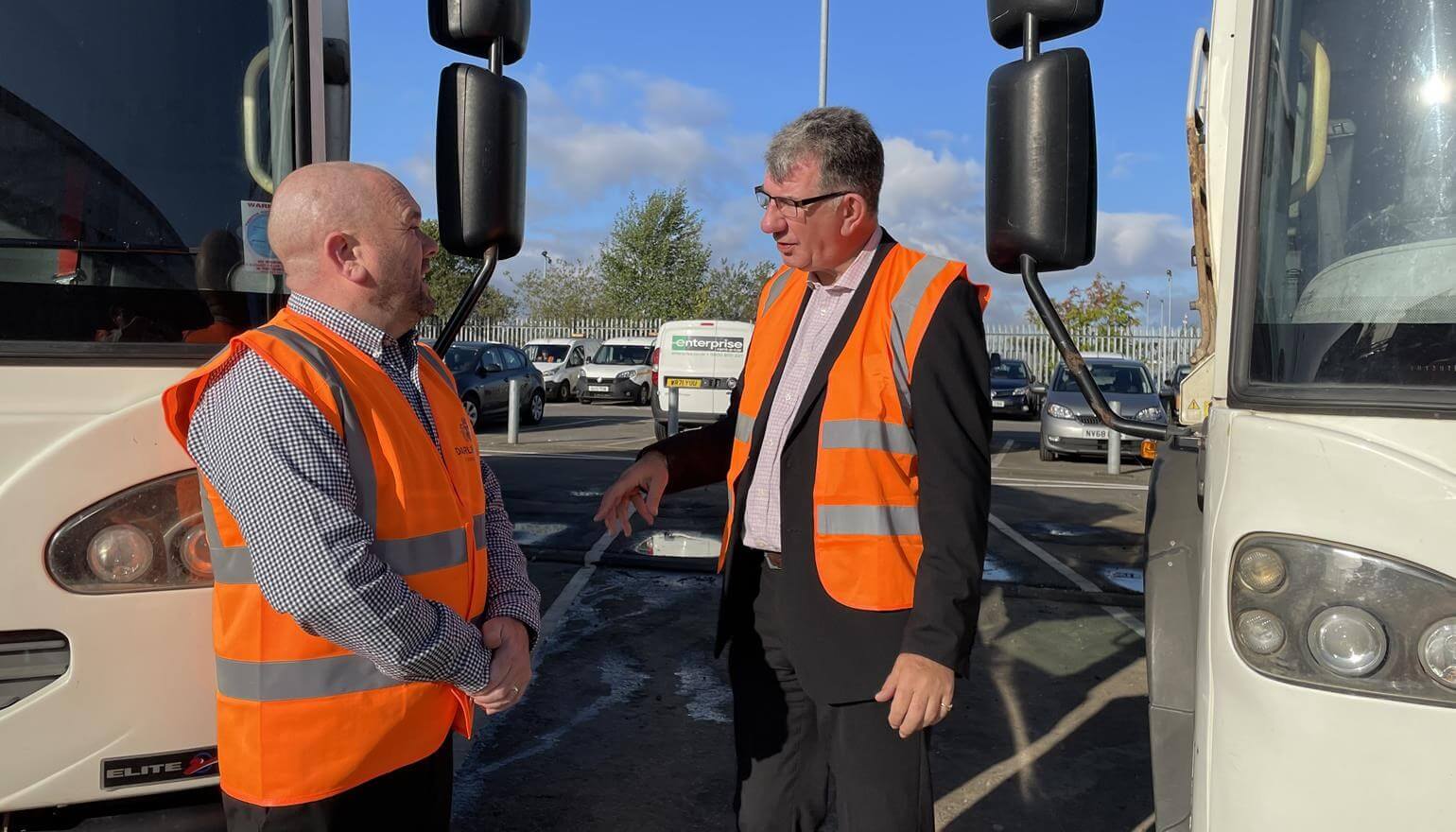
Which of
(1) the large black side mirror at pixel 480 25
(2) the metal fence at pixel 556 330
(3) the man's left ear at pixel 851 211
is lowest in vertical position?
(3) the man's left ear at pixel 851 211

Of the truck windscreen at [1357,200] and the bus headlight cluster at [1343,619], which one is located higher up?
the truck windscreen at [1357,200]

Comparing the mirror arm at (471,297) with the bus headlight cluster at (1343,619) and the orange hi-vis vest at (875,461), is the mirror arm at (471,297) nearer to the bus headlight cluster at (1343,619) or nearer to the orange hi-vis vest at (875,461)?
the orange hi-vis vest at (875,461)

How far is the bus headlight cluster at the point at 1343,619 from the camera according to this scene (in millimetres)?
1664

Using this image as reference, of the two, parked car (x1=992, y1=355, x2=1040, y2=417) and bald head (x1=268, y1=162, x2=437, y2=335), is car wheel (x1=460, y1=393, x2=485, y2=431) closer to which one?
parked car (x1=992, y1=355, x2=1040, y2=417)

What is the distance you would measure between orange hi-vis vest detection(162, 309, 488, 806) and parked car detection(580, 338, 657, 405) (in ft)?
85.0

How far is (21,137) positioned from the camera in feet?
7.95

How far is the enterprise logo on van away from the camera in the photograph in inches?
668

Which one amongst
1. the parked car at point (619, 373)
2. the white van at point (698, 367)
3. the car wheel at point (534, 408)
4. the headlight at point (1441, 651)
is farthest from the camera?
the parked car at point (619, 373)

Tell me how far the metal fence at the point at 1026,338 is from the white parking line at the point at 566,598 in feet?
73.5

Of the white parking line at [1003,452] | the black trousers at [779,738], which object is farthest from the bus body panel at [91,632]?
the white parking line at [1003,452]

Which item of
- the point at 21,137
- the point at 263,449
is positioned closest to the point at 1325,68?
the point at 263,449

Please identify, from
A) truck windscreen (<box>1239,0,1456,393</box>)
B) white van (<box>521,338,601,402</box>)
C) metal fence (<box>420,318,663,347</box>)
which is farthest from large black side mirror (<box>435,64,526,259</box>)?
metal fence (<box>420,318,663,347</box>)

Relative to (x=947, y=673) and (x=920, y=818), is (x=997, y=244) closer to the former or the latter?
(x=947, y=673)

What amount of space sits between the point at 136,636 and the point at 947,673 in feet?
5.26
